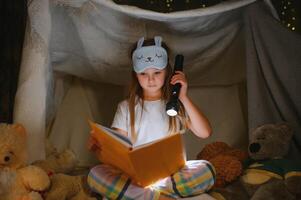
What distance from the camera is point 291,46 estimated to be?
1389 mm

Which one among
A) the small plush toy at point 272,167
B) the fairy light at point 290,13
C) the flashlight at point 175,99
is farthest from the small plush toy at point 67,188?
the fairy light at point 290,13

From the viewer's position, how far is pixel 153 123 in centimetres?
138

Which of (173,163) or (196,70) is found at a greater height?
(196,70)

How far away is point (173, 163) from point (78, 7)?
588 millimetres

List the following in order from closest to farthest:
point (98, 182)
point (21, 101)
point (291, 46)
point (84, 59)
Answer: point (98, 182) < point (21, 101) < point (291, 46) < point (84, 59)

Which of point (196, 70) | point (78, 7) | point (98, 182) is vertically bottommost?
point (98, 182)

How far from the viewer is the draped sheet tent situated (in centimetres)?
132

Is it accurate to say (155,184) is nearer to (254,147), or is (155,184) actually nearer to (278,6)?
(254,147)

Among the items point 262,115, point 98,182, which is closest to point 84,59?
point 98,182

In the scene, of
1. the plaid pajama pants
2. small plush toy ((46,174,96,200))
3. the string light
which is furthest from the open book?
the string light

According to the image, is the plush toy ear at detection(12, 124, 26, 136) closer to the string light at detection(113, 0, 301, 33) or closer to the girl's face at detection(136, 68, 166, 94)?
the girl's face at detection(136, 68, 166, 94)

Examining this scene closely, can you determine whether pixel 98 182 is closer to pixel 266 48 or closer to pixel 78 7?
pixel 78 7

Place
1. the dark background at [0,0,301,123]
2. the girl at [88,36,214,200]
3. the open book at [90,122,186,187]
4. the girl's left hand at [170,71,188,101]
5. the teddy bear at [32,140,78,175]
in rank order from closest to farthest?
the open book at [90,122,186,187], the girl at [88,36,214,200], the girl's left hand at [170,71,188,101], the teddy bear at [32,140,78,175], the dark background at [0,0,301,123]

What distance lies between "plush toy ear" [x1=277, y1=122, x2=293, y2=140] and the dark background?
0.48 meters
